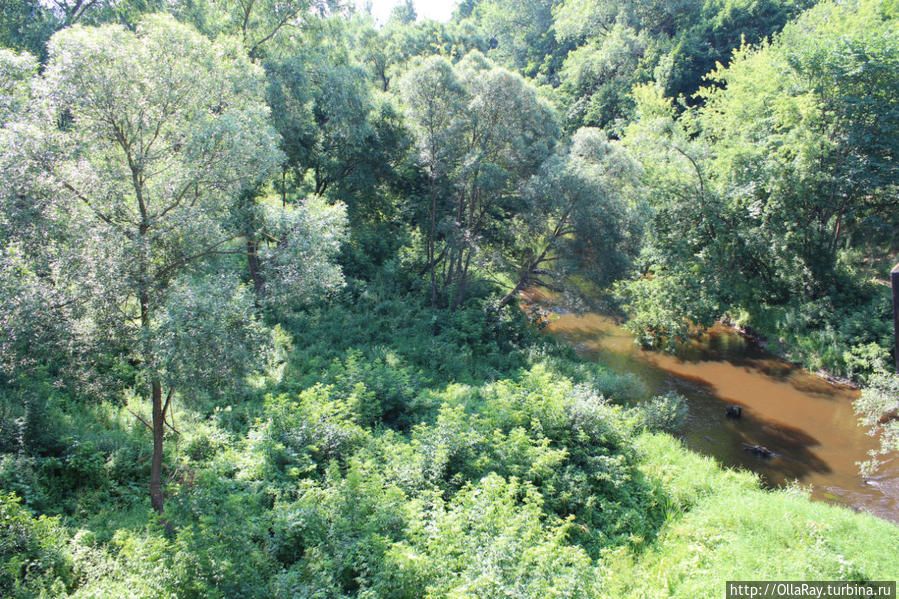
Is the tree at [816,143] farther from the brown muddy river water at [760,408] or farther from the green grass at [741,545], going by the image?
the green grass at [741,545]

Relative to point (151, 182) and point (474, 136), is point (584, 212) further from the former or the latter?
point (151, 182)

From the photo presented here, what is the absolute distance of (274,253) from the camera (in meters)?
7.32

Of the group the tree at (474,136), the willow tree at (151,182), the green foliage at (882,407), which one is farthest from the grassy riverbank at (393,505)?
the tree at (474,136)

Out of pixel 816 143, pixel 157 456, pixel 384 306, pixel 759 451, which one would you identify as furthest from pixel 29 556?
pixel 816 143

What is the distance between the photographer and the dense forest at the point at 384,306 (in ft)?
20.5

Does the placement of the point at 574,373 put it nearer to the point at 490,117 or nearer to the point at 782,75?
the point at 490,117

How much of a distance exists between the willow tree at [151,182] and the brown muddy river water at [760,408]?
12679 millimetres

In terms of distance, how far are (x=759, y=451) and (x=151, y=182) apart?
1556cm

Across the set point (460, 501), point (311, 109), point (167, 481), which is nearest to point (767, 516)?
point (460, 501)

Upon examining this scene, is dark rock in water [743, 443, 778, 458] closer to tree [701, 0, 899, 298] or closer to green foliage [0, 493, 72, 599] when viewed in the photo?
tree [701, 0, 899, 298]

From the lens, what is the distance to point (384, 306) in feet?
58.0

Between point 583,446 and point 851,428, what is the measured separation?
32.8 ft

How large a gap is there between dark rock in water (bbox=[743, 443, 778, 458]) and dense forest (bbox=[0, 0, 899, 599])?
1978 mm

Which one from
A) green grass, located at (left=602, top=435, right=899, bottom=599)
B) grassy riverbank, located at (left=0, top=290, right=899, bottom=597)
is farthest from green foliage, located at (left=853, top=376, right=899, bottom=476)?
grassy riverbank, located at (left=0, top=290, right=899, bottom=597)
